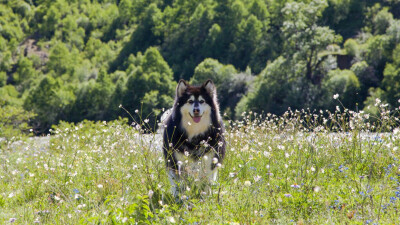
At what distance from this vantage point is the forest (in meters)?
65.4

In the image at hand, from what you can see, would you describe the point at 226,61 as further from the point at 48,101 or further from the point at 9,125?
the point at 9,125

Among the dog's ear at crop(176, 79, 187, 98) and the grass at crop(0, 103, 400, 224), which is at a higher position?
the dog's ear at crop(176, 79, 187, 98)

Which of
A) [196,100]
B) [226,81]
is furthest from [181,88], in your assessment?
[226,81]

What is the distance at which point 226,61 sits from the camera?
106312mm

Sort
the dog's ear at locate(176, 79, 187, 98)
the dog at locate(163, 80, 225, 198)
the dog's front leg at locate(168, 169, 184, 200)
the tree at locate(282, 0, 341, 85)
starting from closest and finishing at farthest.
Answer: the dog's front leg at locate(168, 169, 184, 200) → the dog at locate(163, 80, 225, 198) → the dog's ear at locate(176, 79, 187, 98) → the tree at locate(282, 0, 341, 85)

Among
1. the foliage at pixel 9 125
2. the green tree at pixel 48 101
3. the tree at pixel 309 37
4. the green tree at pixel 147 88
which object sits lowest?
the green tree at pixel 48 101

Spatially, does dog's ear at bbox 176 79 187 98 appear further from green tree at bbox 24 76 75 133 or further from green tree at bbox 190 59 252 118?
green tree at bbox 24 76 75 133

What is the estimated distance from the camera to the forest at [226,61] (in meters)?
65.4

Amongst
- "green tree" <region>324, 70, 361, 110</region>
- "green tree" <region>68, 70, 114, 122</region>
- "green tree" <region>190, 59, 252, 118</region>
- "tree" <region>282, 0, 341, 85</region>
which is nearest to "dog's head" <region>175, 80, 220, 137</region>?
"green tree" <region>324, 70, 361, 110</region>

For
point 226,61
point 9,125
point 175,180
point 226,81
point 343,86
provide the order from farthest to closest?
point 226,61 < point 226,81 < point 343,86 < point 9,125 < point 175,180

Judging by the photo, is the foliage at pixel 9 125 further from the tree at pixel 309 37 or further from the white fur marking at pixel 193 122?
the tree at pixel 309 37

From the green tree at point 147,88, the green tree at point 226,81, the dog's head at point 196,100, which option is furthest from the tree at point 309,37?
the dog's head at point 196,100

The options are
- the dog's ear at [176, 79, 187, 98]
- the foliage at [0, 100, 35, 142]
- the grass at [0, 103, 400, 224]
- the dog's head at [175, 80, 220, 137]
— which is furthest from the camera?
the foliage at [0, 100, 35, 142]

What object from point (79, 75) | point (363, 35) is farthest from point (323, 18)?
point (79, 75)
